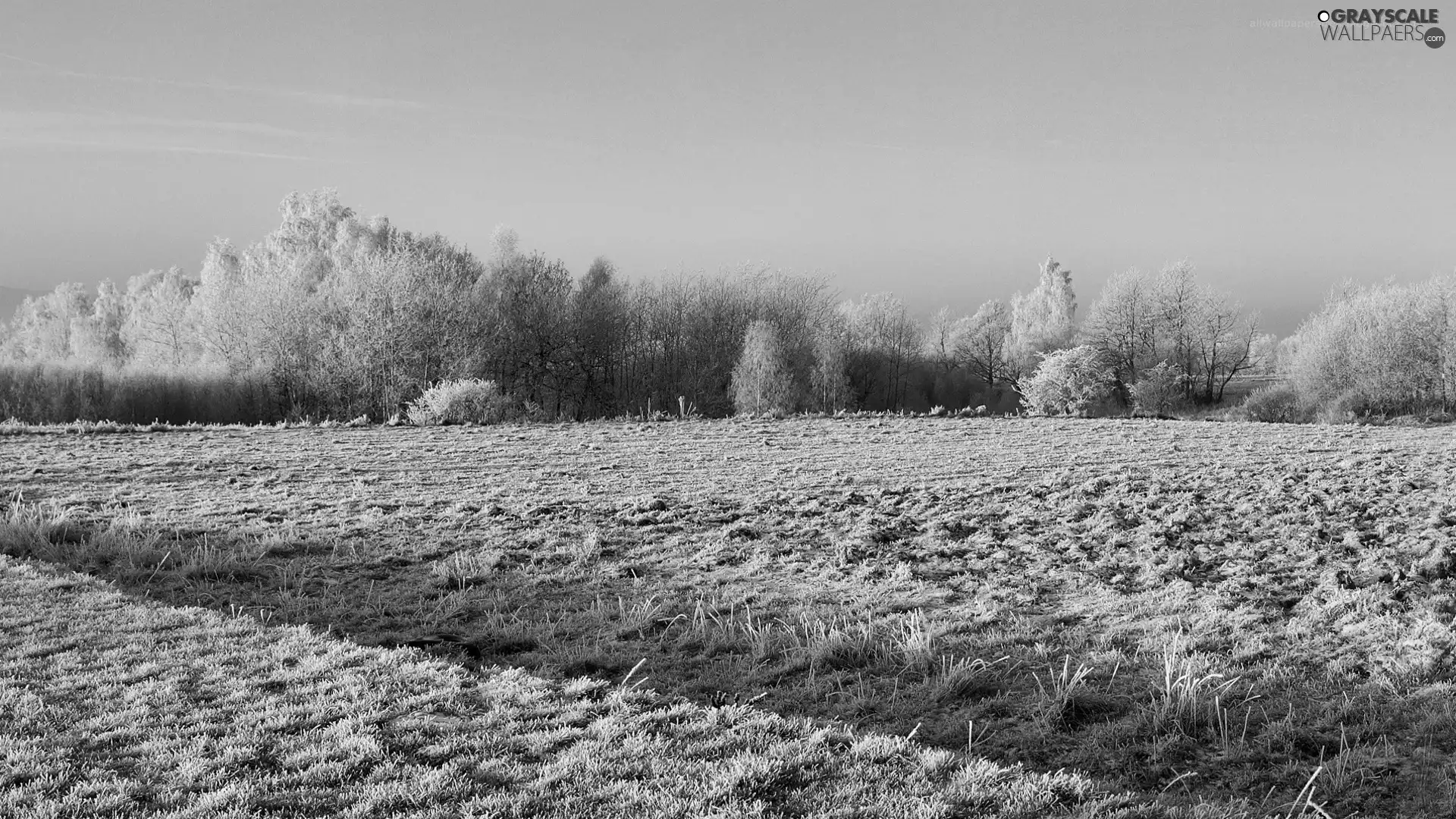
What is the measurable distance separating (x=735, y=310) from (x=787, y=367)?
6517 mm

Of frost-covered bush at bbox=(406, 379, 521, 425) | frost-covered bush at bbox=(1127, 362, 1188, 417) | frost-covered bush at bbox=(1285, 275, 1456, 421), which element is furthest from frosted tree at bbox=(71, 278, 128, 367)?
frost-covered bush at bbox=(1285, 275, 1456, 421)

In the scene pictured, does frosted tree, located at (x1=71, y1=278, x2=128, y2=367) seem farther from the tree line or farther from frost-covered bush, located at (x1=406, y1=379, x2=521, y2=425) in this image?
frost-covered bush, located at (x1=406, y1=379, x2=521, y2=425)

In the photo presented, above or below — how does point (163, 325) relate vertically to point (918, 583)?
above

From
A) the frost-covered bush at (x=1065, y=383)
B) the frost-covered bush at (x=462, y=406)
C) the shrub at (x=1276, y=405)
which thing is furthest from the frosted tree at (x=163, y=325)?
the shrub at (x=1276, y=405)

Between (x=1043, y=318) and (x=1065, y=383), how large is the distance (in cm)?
2136

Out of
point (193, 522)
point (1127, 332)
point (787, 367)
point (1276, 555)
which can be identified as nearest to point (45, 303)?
point (787, 367)

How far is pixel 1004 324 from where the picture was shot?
240 ft

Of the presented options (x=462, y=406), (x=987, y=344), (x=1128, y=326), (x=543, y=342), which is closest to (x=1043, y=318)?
(x=987, y=344)

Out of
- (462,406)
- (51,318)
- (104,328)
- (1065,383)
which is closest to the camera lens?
(462,406)

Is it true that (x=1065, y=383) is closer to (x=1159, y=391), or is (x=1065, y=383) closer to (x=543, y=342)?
(x=1159, y=391)

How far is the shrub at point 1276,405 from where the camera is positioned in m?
46.9

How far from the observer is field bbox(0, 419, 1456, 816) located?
584 centimetres

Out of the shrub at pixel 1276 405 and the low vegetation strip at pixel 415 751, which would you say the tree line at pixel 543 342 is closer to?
the shrub at pixel 1276 405

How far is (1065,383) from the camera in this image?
51.3 metres
